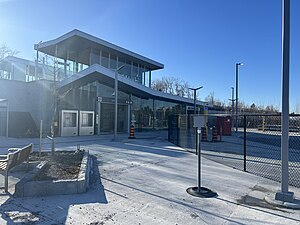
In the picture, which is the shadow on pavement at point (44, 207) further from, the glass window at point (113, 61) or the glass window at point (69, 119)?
the glass window at point (113, 61)

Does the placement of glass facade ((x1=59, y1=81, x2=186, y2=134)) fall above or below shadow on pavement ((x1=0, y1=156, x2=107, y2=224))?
above

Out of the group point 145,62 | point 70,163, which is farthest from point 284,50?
point 145,62

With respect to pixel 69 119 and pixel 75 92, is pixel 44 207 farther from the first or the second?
pixel 75 92

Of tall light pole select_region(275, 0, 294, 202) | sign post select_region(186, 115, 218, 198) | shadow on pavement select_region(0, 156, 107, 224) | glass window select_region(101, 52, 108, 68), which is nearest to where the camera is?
shadow on pavement select_region(0, 156, 107, 224)

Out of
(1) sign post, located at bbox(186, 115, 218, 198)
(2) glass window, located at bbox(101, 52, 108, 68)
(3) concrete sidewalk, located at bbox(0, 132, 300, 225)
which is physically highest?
(2) glass window, located at bbox(101, 52, 108, 68)

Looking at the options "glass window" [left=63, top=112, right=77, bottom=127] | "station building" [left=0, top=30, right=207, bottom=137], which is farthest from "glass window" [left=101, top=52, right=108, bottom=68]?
"glass window" [left=63, top=112, right=77, bottom=127]

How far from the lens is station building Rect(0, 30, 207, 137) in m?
19.9

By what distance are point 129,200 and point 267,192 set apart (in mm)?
3552

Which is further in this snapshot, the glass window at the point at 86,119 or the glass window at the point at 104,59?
the glass window at the point at 104,59

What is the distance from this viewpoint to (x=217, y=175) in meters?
7.57

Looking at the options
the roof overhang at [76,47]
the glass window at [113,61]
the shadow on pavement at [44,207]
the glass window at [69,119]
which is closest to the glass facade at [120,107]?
the glass window at [69,119]

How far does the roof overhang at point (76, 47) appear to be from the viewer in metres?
21.6

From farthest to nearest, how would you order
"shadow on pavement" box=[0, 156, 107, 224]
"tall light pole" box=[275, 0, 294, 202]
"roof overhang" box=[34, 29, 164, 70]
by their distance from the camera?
"roof overhang" box=[34, 29, 164, 70] < "tall light pole" box=[275, 0, 294, 202] < "shadow on pavement" box=[0, 156, 107, 224]

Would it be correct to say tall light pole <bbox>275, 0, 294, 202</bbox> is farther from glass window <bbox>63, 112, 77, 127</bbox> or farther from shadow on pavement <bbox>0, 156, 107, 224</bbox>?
glass window <bbox>63, 112, 77, 127</bbox>
